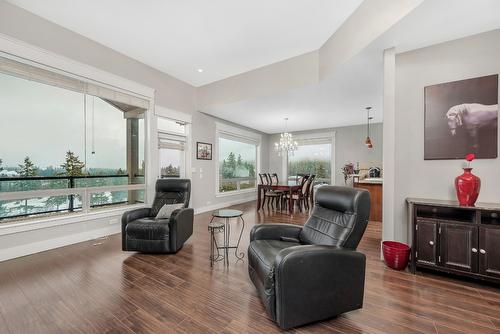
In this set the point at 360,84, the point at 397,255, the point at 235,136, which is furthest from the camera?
the point at 235,136

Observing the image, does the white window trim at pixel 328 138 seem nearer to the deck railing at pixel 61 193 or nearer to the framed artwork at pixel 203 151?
the framed artwork at pixel 203 151

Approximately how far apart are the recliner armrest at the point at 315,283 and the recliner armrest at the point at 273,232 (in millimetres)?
733

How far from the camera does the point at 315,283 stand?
150cm

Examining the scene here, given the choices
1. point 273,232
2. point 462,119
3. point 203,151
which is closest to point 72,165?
point 203,151

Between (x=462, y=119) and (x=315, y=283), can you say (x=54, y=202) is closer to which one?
(x=315, y=283)

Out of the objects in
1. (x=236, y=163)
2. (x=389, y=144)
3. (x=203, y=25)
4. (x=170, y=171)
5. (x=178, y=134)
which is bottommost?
(x=170, y=171)

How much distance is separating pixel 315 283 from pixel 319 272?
3.2 inches

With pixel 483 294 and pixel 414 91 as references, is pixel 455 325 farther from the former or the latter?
pixel 414 91

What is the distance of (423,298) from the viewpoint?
1.92 metres

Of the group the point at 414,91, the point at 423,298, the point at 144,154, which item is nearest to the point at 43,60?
the point at 144,154

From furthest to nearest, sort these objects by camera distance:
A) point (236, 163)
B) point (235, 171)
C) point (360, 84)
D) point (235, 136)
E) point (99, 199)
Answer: point (236, 163), point (235, 171), point (235, 136), point (360, 84), point (99, 199)

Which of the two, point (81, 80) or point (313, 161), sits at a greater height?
point (81, 80)

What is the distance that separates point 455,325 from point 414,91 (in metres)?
2.54

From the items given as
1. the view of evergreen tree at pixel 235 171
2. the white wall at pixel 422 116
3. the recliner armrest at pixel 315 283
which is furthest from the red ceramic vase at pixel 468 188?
the view of evergreen tree at pixel 235 171
